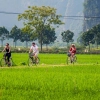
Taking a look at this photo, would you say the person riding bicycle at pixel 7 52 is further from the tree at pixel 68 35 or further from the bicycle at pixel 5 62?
the tree at pixel 68 35

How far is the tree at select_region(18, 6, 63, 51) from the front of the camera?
295 ft

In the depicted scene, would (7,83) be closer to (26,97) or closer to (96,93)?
(26,97)

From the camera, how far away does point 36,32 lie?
9394 centimetres

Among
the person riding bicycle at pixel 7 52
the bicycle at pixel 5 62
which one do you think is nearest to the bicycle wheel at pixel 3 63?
the bicycle at pixel 5 62

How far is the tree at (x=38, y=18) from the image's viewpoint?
89938 mm

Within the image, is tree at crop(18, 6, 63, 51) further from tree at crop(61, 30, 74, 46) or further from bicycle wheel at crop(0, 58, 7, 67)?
bicycle wheel at crop(0, 58, 7, 67)

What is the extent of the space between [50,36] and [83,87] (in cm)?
10545

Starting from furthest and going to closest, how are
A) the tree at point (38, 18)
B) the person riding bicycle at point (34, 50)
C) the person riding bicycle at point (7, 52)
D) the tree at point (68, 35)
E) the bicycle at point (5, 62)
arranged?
the tree at point (68, 35), the tree at point (38, 18), the person riding bicycle at point (34, 50), the bicycle at point (5, 62), the person riding bicycle at point (7, 52)

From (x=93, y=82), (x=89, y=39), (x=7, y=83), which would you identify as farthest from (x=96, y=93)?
(x=89, y=39)

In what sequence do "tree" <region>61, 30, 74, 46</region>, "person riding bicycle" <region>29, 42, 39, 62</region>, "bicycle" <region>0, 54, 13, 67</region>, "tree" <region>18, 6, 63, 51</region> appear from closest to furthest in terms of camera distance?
"bicycle" <region>0, 54, 13, 67</region>
"person riding bicycle" <region>29, 42, 39, 62</region>
"tree" <region>18, 6, 63, 51</region>
"tree" <region>61, 30, 74, 46</region>

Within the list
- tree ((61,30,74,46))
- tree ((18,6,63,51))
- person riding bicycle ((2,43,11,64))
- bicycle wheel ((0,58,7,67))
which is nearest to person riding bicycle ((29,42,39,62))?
person riding bicycle ((2,43,11,64))

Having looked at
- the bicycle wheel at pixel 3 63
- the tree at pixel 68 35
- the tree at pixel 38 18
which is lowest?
the bicycle wheel at pixel 3 63

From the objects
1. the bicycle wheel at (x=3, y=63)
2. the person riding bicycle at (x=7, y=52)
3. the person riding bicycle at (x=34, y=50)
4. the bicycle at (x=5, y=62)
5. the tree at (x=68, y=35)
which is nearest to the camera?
the person riding bicycle at (x=7, y=52)

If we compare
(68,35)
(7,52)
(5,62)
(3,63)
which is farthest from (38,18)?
(7,52)
